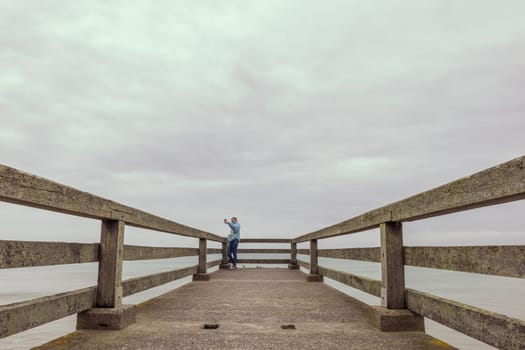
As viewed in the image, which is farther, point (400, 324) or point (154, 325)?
point (154, 325)

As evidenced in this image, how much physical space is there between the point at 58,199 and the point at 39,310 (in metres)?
0.69

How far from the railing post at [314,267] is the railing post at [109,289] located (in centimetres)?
484

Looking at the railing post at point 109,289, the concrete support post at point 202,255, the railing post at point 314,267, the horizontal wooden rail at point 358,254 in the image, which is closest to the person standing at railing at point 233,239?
the concrete support post at point 202,255

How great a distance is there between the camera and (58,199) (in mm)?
2463

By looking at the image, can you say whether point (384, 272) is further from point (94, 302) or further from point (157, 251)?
point (157, 251)

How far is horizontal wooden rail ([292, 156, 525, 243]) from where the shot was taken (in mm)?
1766

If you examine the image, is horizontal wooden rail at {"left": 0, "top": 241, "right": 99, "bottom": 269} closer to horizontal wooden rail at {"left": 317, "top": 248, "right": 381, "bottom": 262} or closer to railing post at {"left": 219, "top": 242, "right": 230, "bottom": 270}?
horizontal wooden rail at {"left": 317, "top": 248, "right": 381, "bottom": 262}

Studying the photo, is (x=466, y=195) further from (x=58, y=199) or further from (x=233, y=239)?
(x=233, y=239)

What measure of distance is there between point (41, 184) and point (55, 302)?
2.70 feet

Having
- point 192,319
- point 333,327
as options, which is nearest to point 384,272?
point 333,327

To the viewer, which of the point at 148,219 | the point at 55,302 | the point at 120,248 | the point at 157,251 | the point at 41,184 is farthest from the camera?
the point at 157,251

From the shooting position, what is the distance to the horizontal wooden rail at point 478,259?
1.79m

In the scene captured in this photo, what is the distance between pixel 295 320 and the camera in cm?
370

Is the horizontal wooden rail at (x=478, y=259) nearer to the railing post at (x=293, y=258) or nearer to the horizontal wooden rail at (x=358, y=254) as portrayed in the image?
the horizontal wooden rail at (x=358, y=254)
